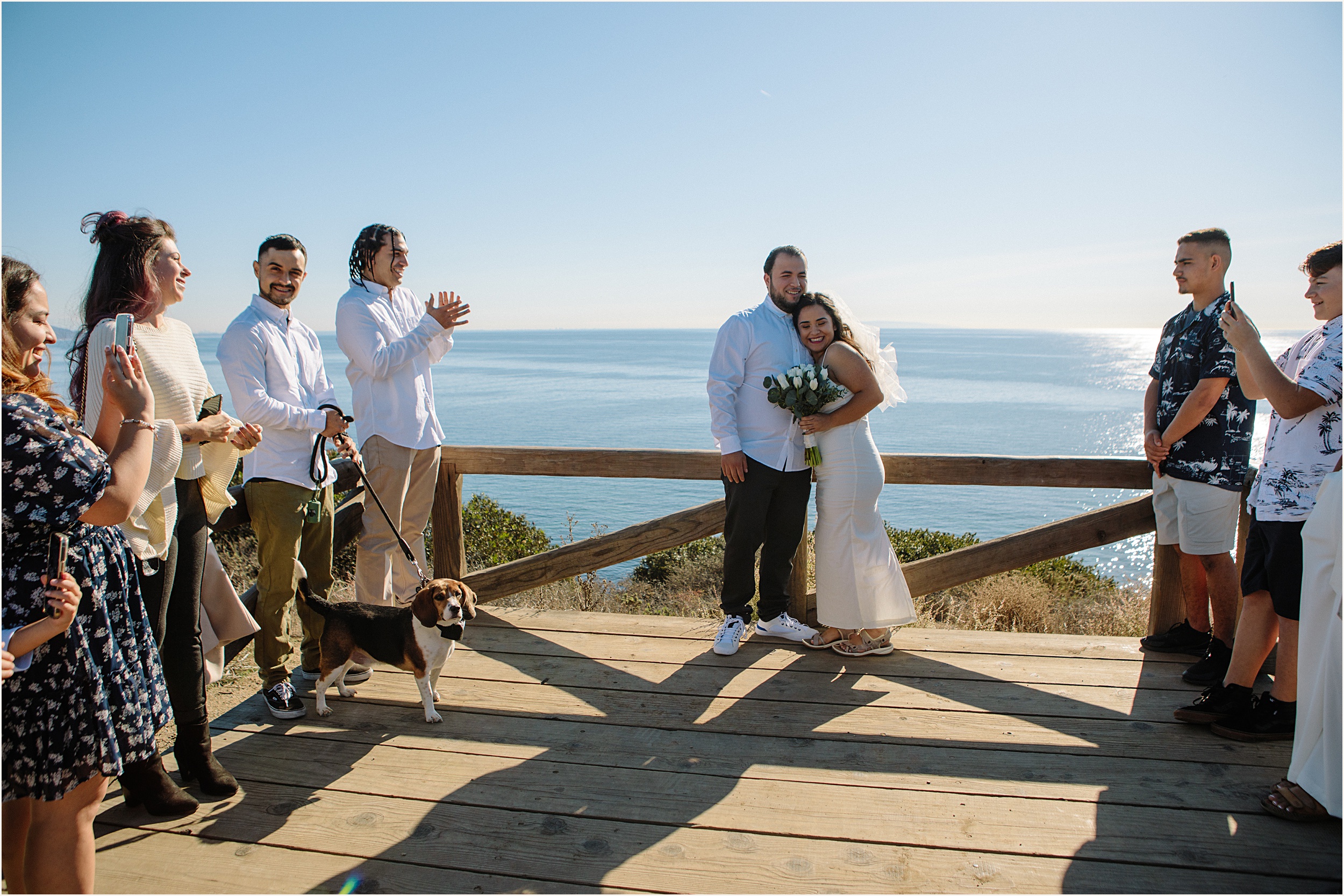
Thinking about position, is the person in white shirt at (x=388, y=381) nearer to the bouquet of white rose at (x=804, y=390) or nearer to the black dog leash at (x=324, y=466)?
the black dog leash at (x=324, y=466)

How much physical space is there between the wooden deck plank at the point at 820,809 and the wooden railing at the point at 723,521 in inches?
52.6

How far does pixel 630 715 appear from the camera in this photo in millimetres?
3371

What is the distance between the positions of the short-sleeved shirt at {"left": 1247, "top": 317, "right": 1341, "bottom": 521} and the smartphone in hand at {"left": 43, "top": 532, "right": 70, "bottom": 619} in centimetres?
378

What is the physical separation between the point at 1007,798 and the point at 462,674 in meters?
2.44

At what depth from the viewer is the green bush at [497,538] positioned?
8.25 metres

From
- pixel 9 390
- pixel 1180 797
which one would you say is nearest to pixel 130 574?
pixel 9 390

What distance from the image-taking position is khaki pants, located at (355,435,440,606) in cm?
386

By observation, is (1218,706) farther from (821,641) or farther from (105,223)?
(105,223)

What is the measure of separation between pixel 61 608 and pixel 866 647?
3.30 metres

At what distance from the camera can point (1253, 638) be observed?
309cm

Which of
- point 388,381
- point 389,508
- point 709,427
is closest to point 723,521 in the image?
point 389,508

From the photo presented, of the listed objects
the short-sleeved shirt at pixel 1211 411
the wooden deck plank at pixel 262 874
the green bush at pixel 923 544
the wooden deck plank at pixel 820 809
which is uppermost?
the short-sleeved shirt at pixel 1211 411

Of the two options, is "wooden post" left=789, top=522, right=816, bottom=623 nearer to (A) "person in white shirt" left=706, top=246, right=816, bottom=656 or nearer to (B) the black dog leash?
(A) "person in white shirt" left=706, top=246, right=816, bottom=656

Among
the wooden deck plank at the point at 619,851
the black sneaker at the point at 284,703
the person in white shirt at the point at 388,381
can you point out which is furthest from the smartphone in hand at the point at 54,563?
the person in white shirt at the point at 388,381
